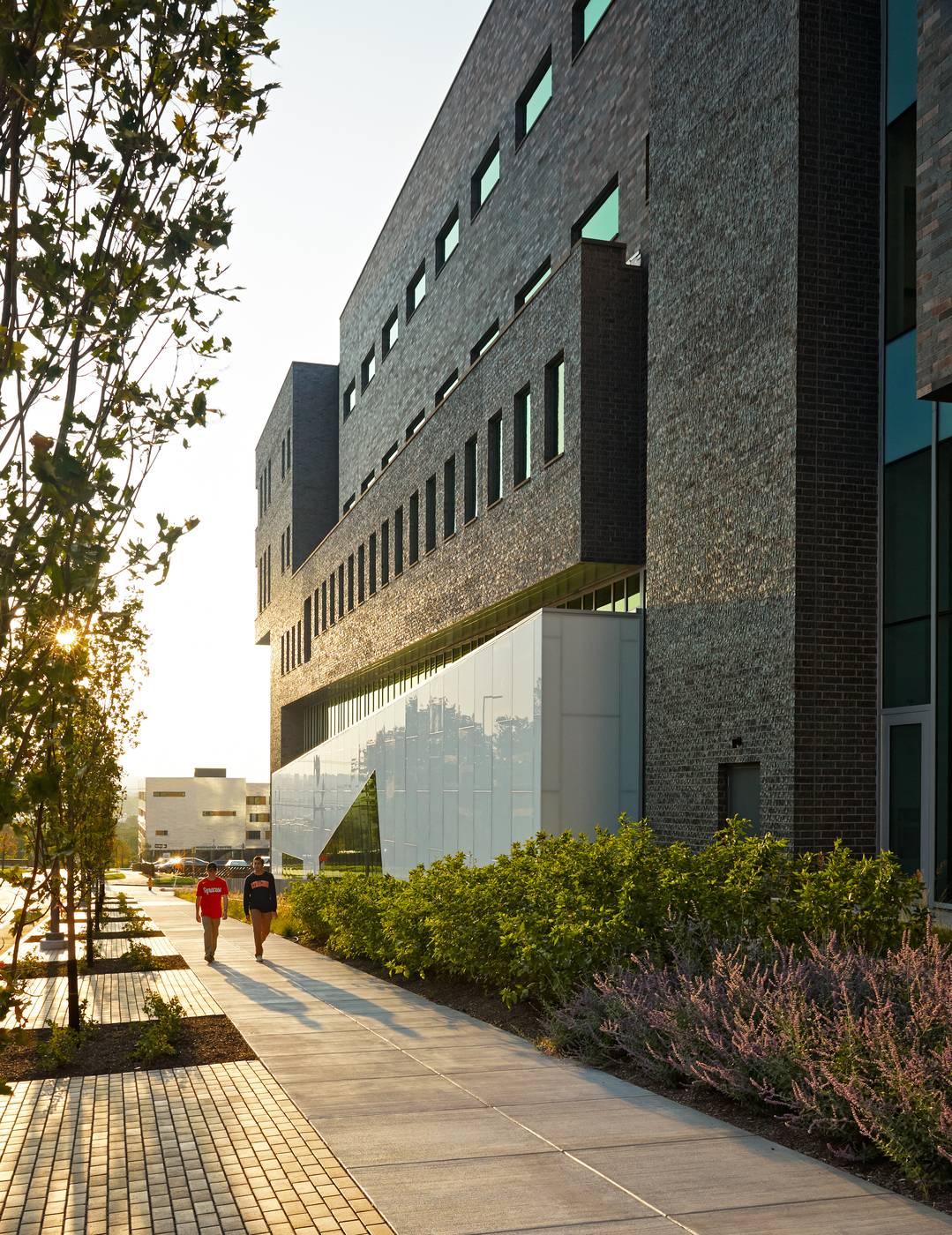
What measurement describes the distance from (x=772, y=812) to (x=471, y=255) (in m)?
19.0

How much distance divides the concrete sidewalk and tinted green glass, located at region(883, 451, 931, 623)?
6.28m

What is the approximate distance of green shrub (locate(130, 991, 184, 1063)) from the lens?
10.6m

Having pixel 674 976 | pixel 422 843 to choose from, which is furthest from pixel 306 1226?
pixel 422 843

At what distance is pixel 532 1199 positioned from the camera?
21.4ft

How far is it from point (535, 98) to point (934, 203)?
16.8 metres

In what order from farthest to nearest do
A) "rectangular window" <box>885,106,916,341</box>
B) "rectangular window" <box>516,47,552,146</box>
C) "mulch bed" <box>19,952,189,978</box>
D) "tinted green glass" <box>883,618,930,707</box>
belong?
"rectangular window" <box>516,47,552,146</box>, "mulch bed" <box>19,952,189,978</box>, "rectangular window" <box>885,106,916,341</box>, "tinted green glass" <box>883,618,930,707</box>

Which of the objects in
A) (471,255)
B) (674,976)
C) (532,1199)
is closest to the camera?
(532,1199)

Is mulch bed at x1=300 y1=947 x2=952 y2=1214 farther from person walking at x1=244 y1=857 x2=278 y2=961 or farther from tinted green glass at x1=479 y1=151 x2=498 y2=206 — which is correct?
tinted green glass at x1=479 y1=151 x2=498 y2=206

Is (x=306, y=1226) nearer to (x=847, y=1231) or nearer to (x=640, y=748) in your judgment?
(x=847, y=1231)

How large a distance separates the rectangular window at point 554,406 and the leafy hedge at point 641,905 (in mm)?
8565

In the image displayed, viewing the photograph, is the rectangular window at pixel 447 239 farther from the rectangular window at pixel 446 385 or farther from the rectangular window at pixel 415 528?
the rectangular window at pixel 415 528

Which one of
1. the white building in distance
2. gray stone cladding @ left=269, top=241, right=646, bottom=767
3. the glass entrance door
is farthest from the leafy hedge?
the white building in distance

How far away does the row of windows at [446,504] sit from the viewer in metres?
21.2

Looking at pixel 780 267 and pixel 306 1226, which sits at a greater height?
pixel 780 267
